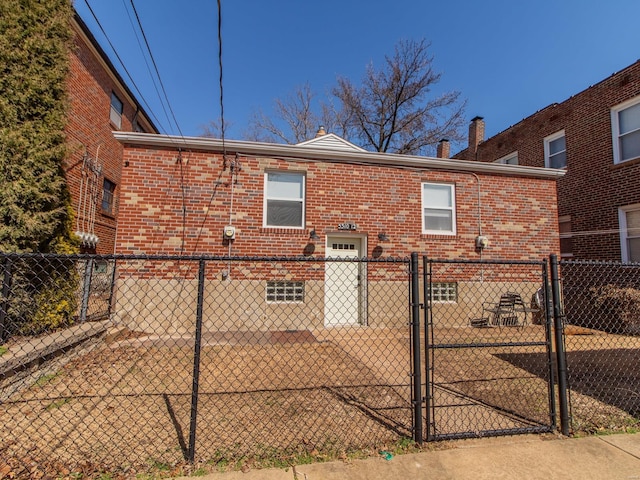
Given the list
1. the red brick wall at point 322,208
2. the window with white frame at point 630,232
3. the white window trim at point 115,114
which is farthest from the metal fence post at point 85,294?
the window with white frame at point 630,232

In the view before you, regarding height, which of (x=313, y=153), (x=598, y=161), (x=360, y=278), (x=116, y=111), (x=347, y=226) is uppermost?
(x=116, y=111)

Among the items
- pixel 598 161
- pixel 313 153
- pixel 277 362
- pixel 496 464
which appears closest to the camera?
pixel 496 464

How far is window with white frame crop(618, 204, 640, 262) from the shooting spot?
9320 mm

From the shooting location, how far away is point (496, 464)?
2.69 meters

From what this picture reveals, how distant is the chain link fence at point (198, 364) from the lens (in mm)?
2930

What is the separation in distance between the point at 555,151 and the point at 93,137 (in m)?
14.9

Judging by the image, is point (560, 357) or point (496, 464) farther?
point (560, 357)

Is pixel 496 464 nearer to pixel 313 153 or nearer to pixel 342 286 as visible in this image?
pixel 342 286

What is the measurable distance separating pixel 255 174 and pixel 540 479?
710 cm

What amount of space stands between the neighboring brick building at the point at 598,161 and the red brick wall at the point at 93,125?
44.9ft

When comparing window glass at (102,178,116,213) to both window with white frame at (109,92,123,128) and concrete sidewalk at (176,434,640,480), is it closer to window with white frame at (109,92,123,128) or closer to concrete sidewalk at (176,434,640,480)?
window with white frame at (109,92,123,128)

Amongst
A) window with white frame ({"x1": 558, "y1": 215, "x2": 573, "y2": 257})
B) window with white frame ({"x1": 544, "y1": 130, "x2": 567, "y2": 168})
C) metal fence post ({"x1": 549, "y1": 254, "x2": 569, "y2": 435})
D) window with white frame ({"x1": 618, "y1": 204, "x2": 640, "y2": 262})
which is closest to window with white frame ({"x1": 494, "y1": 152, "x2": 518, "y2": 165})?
window with white frame ({"x1": 544, "y1": 130, "x2": 567, "y2": 168})

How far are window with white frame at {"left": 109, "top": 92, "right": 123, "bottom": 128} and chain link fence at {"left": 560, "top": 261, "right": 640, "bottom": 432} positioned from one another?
13.8 meters

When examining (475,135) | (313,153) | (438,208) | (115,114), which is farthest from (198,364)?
(475,135)
